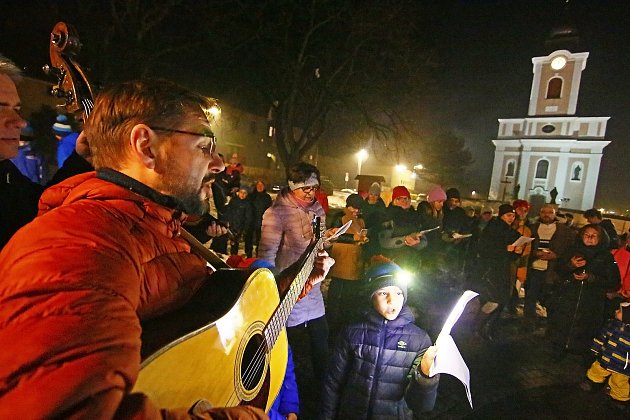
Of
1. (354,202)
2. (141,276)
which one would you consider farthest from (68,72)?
(354,202)

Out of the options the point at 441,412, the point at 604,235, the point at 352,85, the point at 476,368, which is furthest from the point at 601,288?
the point at 352,85

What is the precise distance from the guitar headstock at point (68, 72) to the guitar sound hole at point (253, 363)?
1.71 meters

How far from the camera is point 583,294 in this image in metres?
5.39

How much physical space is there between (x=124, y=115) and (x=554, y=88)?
6387 cm

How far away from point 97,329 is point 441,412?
13.5 feet

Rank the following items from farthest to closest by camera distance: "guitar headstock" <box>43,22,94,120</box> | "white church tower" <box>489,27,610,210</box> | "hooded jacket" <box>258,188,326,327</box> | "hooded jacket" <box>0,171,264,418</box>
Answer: "white church tower" <box>489,27,610,210</box>
"hooded jacket" <box>258,188,326,327</box>
"guitar headstock" <box>43,22,94,120</box>
"hooded jacket" <box>0,171,264,418</box>

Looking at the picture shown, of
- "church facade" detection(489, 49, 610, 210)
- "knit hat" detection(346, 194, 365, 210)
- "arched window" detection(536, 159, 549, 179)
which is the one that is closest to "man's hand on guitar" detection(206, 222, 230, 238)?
"knit hat" detection(346, 194, 365, 210)

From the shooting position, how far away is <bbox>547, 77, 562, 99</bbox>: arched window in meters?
51.3

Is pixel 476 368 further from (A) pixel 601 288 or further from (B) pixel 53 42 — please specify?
(B) pixel 53 42

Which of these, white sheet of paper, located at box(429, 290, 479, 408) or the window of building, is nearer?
white sheet of paper, located at box(429, 290, 479, 408)

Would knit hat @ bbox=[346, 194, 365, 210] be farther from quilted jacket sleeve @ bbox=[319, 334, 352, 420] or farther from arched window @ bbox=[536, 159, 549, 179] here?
arched window @ bbox=[536, 159, 549, 179]

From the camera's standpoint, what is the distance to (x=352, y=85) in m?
18.5

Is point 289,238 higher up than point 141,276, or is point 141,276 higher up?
point 141,276

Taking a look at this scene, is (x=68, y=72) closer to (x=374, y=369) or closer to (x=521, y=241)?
(x=374, y=369)
